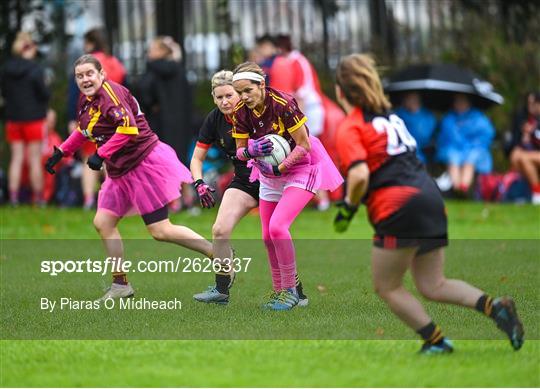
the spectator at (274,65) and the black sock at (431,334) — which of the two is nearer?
the black sock at (431,334)

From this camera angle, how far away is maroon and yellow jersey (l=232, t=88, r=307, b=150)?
870 cm

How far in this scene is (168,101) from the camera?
659 inches

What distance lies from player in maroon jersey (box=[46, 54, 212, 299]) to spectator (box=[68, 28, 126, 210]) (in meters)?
5.78

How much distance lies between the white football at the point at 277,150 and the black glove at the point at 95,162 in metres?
1.25

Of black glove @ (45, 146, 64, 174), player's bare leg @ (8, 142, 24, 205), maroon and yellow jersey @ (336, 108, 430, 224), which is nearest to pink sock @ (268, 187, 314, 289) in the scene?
black glove @ (45, 146, 64, 174)

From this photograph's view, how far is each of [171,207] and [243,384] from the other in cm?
1047

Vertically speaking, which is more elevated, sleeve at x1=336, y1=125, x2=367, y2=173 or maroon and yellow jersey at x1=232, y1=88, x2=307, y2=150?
sleeve at x1=336, y1=125, x2=367, y2=173

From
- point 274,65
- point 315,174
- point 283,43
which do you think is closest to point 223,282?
point 315,174

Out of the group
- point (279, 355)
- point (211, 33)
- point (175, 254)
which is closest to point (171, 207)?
point (175, 254)

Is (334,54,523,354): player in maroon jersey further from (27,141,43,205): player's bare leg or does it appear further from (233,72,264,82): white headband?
(27,141,43,205): player's bare leg

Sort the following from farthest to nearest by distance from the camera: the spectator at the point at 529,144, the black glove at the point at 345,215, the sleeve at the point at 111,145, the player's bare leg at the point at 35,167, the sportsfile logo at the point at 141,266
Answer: the spectator at the point at 529,144, the player's bare leg at the point at 35,167, the sportsfile logo at the point at 141,266, the sleeve at the point at 111,145, the black glove at the point at 345,215

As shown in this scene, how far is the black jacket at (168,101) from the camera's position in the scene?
1645cm

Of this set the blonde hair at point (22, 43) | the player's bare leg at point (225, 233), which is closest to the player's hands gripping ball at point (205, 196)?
the player's bare leg at point (225, 233)

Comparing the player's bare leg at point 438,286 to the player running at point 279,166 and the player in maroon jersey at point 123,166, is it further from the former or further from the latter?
the player in maroon jersey at point 123,166
